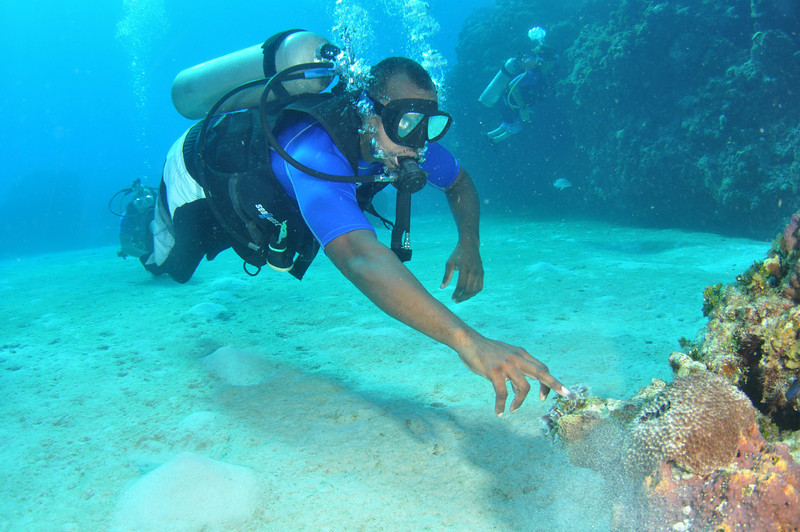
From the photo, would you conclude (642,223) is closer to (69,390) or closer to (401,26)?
(69,390)

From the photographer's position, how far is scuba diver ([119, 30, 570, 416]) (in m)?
1.78

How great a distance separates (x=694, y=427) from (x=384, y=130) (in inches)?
83.5

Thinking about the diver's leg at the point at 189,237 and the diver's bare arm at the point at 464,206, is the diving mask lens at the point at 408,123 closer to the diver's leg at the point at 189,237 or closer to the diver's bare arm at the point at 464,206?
the diver's bare arm at the point at 464,206

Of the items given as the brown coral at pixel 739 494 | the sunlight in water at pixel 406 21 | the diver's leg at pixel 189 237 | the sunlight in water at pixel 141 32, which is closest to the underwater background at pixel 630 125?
the diver's leg at pixel 189 237

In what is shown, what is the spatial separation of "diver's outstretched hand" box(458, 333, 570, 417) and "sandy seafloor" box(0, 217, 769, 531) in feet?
1.80

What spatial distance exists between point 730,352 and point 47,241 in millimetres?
38083

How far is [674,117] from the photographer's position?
10727 millimetres

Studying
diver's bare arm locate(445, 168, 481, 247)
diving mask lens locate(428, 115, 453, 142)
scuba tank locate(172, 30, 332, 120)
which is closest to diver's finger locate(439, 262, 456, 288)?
diver's bare arm locate(445, 168, 481, 247)

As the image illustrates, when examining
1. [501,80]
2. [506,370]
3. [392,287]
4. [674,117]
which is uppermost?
[501,80]

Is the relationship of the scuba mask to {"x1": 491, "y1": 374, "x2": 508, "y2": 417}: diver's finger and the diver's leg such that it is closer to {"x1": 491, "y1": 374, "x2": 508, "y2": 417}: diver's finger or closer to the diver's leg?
{"x1": 491, "y1": 374, "x2": 508, "y2": 417}: diver's finger

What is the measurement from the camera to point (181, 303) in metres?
6.15

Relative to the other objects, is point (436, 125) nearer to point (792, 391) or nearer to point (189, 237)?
point (792, 391)

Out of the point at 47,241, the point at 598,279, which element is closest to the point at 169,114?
the point at 47,241

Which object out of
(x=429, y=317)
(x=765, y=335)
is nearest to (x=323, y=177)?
(x=429, y=317)
